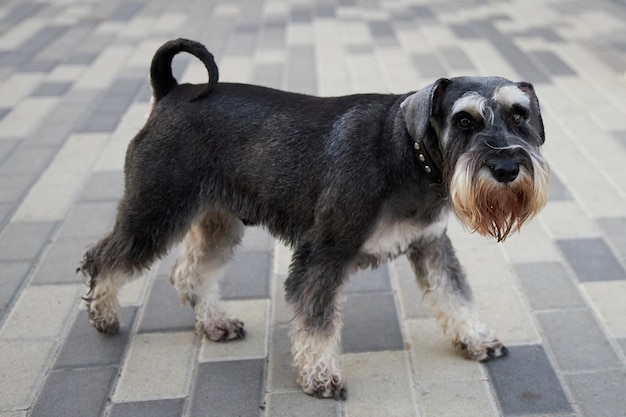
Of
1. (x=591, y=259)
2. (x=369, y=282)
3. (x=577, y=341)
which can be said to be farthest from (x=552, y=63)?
(x=577, y=341)

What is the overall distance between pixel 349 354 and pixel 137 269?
3.64 feet

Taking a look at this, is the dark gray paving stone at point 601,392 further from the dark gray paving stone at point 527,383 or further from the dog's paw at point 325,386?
the dog's paw at point 325,386

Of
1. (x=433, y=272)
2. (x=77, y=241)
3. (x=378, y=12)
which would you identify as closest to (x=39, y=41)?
(x=378, y=12)

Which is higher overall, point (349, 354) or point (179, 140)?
point (179, 140)

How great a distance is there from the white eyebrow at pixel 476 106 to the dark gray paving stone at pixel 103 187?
9.99 feet

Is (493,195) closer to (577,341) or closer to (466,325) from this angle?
(466,325)

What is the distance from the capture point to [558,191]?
5.33 metres

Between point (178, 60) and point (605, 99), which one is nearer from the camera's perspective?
point (605, 99)

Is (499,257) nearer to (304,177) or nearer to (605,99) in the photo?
(304,177)

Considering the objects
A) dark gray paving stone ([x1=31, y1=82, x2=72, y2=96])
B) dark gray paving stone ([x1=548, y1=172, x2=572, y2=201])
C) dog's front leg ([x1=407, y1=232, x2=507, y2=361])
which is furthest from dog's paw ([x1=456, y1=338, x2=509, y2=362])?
dark gray paving stone ([x1=31, y1=82, x2=72, y2=96])

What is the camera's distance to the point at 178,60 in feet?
26.1

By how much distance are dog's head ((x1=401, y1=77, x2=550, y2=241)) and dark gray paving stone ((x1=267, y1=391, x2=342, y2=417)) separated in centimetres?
105

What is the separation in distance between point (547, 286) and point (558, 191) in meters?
1.21

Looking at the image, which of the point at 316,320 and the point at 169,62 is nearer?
the point at 316,320
